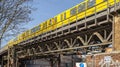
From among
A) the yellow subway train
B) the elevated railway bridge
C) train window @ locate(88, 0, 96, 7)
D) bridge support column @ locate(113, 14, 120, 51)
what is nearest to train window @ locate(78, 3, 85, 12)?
the yellow subway train

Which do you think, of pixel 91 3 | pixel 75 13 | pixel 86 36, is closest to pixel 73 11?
pixel 75 13

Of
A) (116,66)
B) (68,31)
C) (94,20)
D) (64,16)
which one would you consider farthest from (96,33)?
(116,66)

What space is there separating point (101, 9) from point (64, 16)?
32.8 feet

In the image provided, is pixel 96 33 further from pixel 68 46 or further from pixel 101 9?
pixel 68 46

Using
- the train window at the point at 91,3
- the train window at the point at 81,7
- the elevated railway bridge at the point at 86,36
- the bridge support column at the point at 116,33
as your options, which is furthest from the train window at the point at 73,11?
the bridge support column at the point at 116,33

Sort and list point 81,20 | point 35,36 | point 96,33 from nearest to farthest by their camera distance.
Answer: point 96,33
point 81,20
point 35,36

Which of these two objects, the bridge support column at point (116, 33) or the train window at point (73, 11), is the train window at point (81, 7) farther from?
the bridge support column at point (116, 33)

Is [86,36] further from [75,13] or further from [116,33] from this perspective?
[116,33]

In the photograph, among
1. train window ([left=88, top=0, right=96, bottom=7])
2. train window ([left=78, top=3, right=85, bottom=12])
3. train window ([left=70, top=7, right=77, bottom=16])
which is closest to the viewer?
train window ([left=88, top=0, right=96, bottom=7])

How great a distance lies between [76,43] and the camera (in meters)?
32.4

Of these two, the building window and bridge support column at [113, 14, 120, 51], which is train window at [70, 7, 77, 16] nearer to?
the building window

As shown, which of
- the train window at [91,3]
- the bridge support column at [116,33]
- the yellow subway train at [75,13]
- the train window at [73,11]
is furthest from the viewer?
the train window at [73,11]

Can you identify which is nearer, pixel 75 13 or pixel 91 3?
pixel 91 3

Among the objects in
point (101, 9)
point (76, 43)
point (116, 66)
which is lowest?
point (116, 66)
